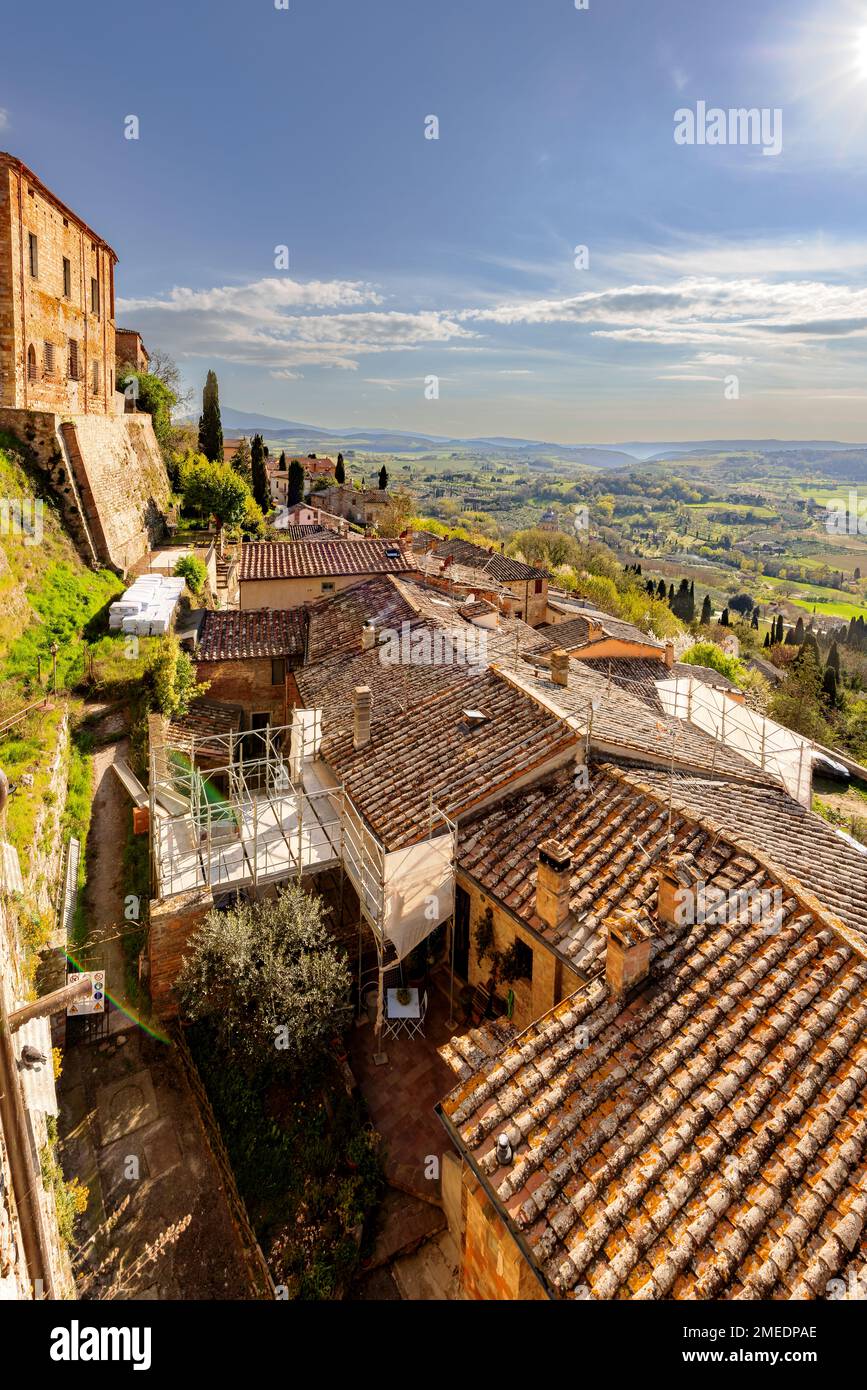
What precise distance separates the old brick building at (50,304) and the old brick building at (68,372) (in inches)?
1.6

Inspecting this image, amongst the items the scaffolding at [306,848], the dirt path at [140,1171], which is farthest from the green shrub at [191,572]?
the dirt path at [140,1171]

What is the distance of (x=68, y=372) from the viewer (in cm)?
2856

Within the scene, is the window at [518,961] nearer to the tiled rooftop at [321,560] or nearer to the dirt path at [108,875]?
the dirt path at [108,875]

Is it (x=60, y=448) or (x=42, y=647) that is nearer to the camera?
(x=42, y=647)

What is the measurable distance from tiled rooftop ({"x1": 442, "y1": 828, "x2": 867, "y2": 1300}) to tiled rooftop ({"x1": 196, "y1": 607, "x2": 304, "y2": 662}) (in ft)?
53.0

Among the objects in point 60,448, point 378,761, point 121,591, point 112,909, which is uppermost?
point 60,448

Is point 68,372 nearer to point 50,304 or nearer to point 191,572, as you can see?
point 50,304

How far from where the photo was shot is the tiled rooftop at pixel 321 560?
24266 mm

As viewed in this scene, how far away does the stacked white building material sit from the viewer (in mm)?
20641

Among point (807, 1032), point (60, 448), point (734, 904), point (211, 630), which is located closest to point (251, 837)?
point (734, 904)

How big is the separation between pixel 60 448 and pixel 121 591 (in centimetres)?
562
